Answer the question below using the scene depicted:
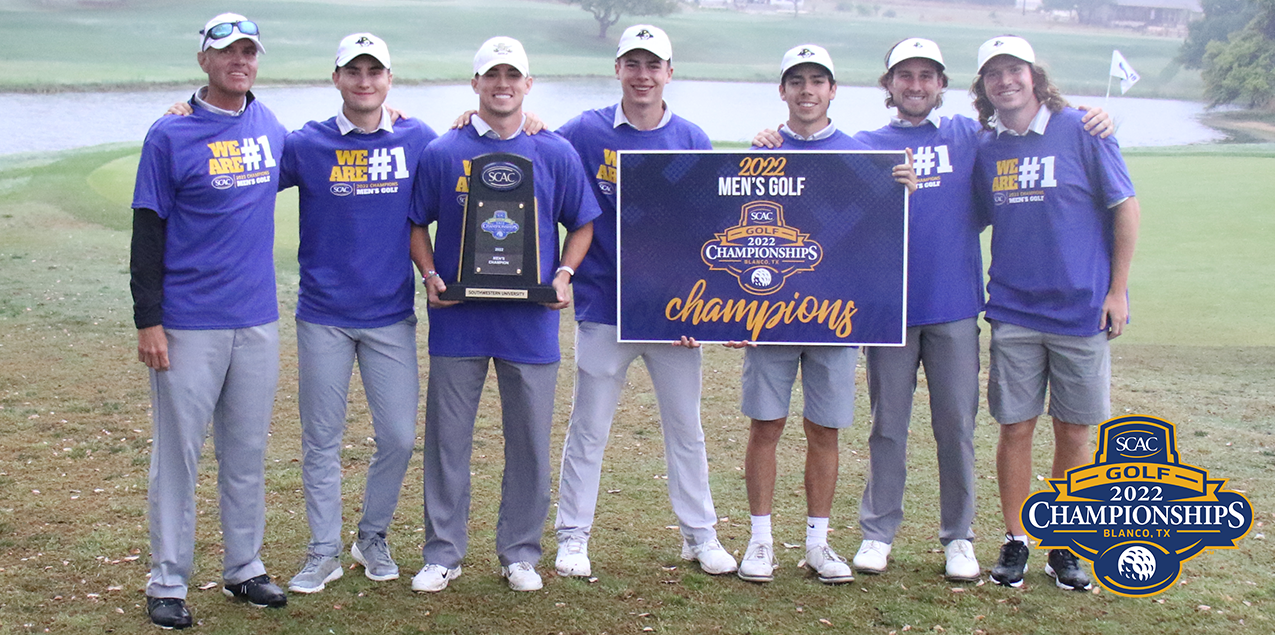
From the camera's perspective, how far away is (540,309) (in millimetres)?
4160

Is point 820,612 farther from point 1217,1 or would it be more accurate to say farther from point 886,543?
point 1217,1

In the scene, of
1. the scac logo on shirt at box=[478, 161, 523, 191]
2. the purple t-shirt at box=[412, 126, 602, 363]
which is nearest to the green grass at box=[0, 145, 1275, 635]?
the purple t-shirt at box=[412, 126, 602, 363]

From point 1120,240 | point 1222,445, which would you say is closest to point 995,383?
point 1120,240

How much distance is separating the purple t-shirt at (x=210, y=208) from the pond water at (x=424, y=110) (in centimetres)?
1348

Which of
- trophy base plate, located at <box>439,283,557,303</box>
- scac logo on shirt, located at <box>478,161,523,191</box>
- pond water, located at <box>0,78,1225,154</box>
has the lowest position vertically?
trophy base plate, located at <box>439,283,557,303</box>

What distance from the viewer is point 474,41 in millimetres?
22844

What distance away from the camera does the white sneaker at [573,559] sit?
4.32m

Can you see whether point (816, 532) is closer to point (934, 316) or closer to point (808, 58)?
point (934, 316)

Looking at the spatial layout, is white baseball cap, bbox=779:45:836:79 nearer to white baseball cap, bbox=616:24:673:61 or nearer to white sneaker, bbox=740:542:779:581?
white baseball cap, bbox=616:24:673:61

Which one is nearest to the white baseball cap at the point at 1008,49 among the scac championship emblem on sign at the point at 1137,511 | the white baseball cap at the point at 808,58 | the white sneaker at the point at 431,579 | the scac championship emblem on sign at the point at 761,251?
the white baseball cap at the point at 808,58

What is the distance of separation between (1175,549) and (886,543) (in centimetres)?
102

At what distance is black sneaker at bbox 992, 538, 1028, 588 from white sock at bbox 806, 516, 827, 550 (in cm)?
62

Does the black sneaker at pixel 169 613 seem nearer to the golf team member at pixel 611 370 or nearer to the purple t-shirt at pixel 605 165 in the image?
the golf team member at pixel 611 370

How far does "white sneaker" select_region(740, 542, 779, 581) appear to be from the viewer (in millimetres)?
4289
